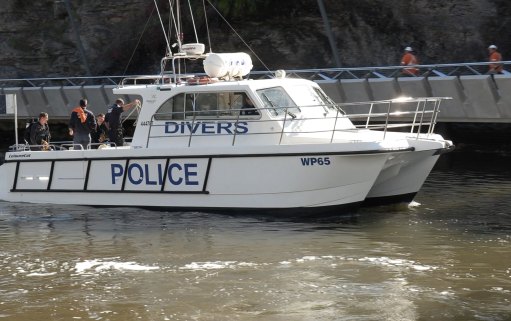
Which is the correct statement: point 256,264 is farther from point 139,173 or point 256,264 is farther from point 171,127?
point 171,127

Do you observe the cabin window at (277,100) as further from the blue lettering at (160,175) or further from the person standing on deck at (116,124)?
the person standing on deck at (116,124)

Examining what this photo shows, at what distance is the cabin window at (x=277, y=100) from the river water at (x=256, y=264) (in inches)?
77.7

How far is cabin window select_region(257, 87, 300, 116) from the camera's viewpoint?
17.7m

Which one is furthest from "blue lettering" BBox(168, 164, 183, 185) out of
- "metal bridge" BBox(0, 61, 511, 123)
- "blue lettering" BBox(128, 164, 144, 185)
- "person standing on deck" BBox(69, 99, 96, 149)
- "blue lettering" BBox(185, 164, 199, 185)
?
"metal bridge" BBox(0, 61, 511, 123)

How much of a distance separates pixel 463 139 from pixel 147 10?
627 inches

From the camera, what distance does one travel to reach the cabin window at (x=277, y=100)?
17703 mm

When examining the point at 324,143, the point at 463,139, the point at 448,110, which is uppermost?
the point at 324,143

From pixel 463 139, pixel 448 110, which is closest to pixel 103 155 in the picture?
pixel 448 110

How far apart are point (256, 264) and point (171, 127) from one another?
15.9 feet

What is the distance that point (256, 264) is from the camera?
14.1 meters

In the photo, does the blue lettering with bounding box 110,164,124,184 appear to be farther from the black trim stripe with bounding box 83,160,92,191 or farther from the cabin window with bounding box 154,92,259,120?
the cabin window with bounding box 154,92,259,120

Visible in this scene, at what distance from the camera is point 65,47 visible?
43.1 meters

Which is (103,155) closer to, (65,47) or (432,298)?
(432,298)

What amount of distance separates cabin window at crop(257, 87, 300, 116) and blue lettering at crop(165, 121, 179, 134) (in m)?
1.65
